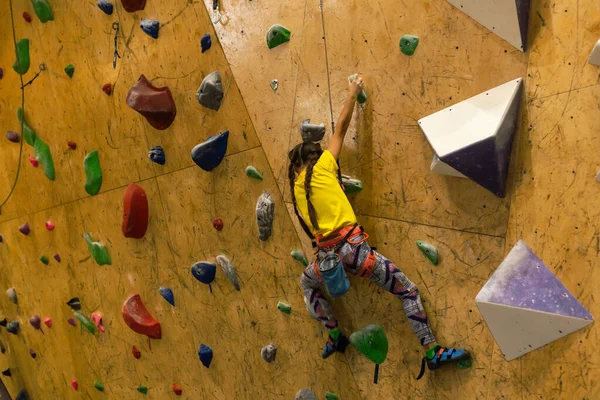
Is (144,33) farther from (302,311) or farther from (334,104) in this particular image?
(302,311)

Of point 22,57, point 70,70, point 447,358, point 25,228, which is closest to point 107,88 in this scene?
point 70,70

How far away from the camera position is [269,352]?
315 cm

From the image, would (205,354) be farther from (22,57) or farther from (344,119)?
(22,57)

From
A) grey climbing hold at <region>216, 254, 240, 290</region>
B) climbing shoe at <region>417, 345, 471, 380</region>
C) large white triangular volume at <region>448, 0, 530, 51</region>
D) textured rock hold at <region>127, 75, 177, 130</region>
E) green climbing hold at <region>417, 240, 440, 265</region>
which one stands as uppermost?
large white triangular volume at <region>448, 0, 530, 51</region>

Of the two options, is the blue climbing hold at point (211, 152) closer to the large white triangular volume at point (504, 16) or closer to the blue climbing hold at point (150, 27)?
the blue climbing hold at point (150, 27)

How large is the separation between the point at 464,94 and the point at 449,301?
932 millimetres

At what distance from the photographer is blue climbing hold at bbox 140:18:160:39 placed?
323 cm

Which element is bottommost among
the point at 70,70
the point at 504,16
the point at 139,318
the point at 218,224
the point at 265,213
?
the point at 139,318

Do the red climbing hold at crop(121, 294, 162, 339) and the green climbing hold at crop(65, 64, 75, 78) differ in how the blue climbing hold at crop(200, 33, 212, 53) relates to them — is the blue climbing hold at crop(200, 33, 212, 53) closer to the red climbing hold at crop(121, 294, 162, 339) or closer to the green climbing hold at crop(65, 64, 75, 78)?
the green climbing hold at crop(65, 64, 75, 78)

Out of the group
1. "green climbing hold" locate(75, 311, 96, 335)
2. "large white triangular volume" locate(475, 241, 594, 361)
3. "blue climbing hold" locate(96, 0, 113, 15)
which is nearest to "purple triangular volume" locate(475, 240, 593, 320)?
"large white triangular volume" locate(475, 241, 594, 361)

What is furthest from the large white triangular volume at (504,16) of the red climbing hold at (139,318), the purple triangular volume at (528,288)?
the red climbing hold at (139,318)

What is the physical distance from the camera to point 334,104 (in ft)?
9.03

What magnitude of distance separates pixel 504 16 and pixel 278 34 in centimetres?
A: 110

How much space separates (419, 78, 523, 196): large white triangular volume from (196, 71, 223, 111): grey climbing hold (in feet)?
4.15
